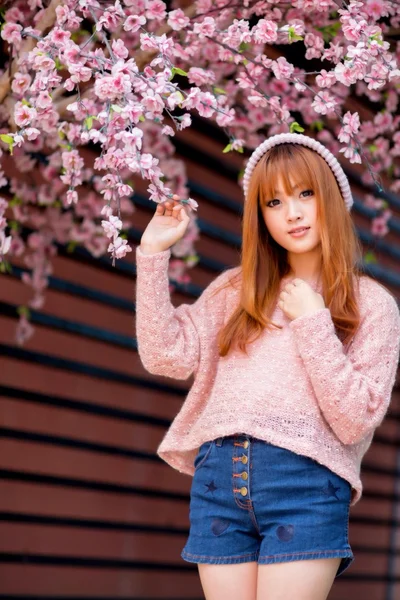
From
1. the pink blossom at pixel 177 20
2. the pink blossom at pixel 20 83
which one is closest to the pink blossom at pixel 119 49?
the pink blossom at pixel 177 20

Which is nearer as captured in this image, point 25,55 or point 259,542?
point 259,542

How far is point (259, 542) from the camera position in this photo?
2467 millimetres

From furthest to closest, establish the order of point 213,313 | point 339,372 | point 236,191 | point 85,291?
point 236,191 < point 85,291 < point 213,313 < point 339,372

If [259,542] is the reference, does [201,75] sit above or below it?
above

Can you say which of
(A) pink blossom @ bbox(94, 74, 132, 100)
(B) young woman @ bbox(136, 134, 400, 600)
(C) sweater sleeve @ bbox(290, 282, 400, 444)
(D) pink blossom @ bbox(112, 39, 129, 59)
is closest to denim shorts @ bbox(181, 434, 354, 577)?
(B) young woman @ bbox(136, 134, 400, 600)

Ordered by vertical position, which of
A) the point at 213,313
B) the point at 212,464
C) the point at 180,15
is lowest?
the point at 212,464

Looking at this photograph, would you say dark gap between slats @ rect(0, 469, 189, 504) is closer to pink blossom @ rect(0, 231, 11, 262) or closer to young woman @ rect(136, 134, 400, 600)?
pink blossom @ rect(0, 231, 11, 262)

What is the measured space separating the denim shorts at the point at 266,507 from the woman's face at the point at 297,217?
55 cm

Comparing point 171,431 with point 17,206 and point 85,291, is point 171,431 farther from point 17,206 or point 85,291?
point 85,291

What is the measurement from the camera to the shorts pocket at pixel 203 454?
2521 mm

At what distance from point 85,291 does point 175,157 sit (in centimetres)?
80

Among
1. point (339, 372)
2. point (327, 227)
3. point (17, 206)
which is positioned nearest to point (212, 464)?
point (339, 372)

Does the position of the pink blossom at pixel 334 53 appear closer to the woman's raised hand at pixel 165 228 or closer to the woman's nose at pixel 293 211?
the woman's nose at pixel 293 211

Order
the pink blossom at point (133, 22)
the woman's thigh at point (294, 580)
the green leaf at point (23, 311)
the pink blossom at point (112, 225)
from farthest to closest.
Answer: the green leaf at point (23, 311)
the pink blossom at point (133, 22)
the pink blossom at point (112, 225)
the woman's thigh at point (294, 580)
